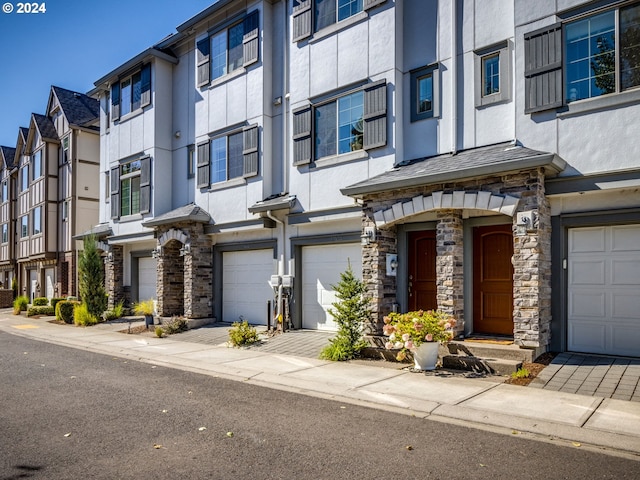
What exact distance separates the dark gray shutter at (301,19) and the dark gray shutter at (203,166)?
474 centimetres

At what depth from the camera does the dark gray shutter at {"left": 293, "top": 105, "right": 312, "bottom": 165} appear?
13117 millimetres

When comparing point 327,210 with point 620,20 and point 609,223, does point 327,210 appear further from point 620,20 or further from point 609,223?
point 620,20

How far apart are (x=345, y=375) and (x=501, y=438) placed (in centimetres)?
360

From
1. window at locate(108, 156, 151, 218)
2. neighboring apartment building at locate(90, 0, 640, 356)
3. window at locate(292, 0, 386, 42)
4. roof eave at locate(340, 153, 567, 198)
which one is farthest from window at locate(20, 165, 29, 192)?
roof eave at locate(340, 153, 567, 198)

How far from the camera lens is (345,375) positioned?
8.77 meters

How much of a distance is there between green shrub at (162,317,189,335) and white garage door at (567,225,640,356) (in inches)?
419

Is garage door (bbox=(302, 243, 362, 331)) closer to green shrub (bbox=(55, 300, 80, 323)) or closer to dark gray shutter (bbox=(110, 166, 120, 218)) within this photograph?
dark gray shutter (bbox=(110, 166, 120, 218))

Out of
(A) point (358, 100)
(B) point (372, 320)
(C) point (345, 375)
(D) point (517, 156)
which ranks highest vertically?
(A) point (358, 100)

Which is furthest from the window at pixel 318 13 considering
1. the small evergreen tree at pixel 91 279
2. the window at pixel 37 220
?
the window at pixel 37 220

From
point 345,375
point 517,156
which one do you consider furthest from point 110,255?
point 517,156

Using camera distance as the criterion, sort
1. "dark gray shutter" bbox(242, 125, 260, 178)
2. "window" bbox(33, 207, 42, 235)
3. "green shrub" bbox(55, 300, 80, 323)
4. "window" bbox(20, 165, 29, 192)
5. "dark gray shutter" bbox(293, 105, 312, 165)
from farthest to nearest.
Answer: "window" bbox(20, 165, 29, 192), "window" bbox(33, 207, 42, 235), "green shrub" bbox(55, 300, 80, 323), "dark gray shutter" bbox(242, 125, 260, 178), "dark gray shutter" bbox(293, 105, 312, 165)

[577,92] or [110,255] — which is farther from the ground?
[577,92]

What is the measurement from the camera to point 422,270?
11.2 metres

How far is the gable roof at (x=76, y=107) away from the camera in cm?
2544
